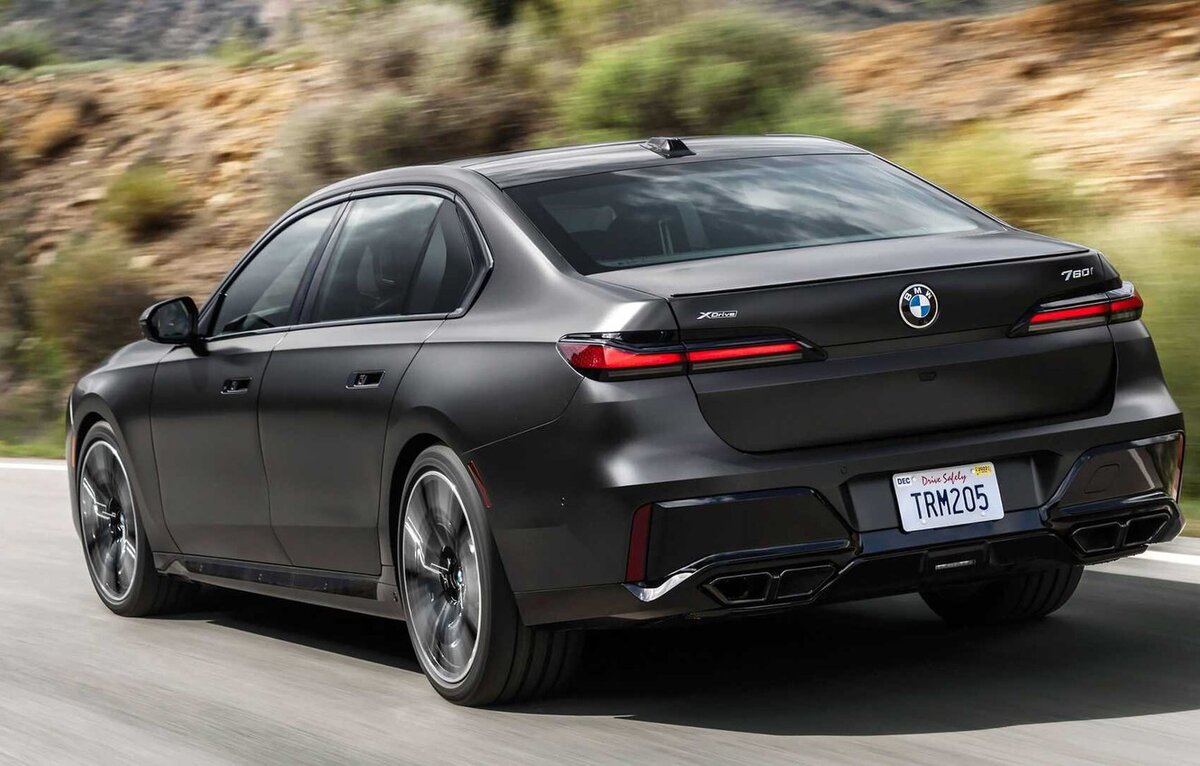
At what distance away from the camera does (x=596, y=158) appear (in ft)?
19.9

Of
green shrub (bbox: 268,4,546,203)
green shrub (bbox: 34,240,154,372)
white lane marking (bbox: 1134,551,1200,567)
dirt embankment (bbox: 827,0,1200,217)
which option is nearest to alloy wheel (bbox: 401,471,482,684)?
white lane marking (bbox: 1134,551,1200,567)

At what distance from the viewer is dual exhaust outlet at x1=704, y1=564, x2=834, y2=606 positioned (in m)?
4.85

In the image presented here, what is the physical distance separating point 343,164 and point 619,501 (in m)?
16.3

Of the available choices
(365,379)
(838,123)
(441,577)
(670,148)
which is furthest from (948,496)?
(838,123)

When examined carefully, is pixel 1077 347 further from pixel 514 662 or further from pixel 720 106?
pixel 720 106

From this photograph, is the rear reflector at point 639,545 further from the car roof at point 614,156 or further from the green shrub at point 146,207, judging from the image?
the green shrub at point 146,207

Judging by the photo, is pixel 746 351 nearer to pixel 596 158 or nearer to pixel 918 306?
pixel 918 306

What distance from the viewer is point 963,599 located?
627 cm

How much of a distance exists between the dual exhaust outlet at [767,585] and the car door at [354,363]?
4.29 ft

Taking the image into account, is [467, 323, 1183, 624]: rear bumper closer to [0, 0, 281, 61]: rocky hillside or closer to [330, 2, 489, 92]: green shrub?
[330, 2, 489, 92]: green shrub

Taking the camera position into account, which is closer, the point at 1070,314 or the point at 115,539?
the point at 1070,314

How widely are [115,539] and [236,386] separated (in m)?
1.62

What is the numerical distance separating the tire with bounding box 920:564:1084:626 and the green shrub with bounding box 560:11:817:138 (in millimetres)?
11294

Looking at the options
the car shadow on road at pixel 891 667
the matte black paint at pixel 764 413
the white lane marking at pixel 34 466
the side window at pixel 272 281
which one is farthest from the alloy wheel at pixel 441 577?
the white lane marking at pixel 34 466
